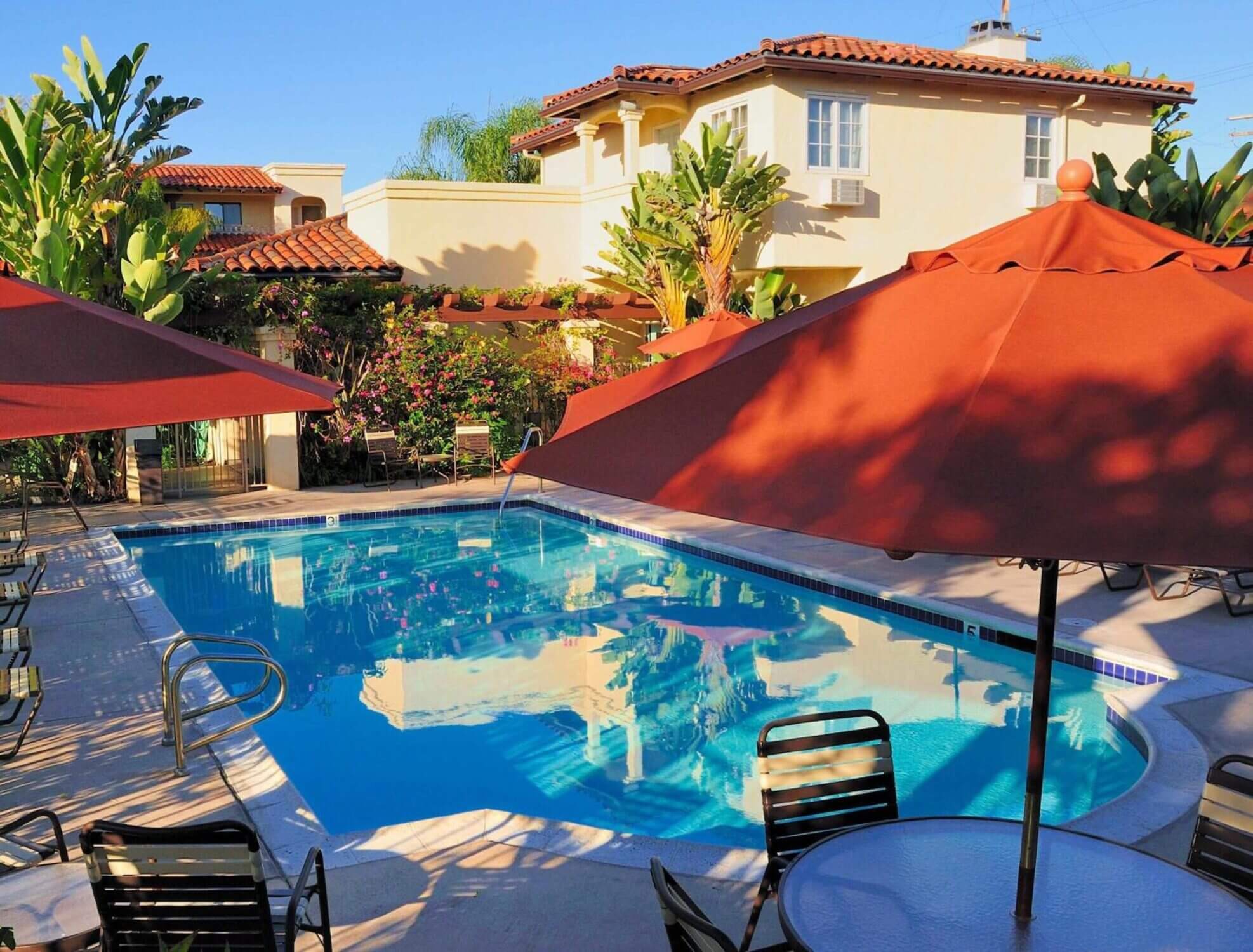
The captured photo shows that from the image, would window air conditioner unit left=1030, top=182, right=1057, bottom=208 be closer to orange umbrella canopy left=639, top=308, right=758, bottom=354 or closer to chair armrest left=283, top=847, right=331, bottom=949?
orange umbrella canopy left=639, top=308, right=758, bottom=354

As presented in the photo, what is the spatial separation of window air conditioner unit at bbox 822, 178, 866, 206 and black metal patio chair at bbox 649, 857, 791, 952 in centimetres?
1962

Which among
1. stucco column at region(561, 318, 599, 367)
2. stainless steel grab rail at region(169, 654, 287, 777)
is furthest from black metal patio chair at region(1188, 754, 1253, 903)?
stucco column at region(561, 318, 599, 367)

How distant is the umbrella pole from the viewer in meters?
3.72

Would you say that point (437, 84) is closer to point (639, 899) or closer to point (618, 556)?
point (618, 556)

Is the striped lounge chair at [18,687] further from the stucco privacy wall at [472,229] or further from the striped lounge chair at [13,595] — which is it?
the stucco privacy wall at [472,229]

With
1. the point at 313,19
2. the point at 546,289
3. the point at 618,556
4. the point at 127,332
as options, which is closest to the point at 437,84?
the point at 313,19

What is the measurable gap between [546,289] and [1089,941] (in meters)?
Answer: 21.2

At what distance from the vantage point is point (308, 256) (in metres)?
22.7

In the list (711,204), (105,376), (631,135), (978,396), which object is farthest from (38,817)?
(631,135)

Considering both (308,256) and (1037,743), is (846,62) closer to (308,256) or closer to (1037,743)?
(308,256)

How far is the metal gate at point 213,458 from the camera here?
20344mm

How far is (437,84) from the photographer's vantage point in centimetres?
5425

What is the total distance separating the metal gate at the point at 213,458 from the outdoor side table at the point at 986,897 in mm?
17058

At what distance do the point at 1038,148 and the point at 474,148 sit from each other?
31.5m
